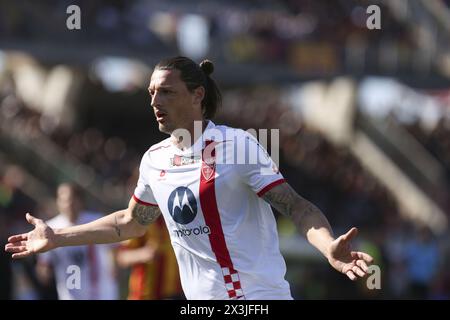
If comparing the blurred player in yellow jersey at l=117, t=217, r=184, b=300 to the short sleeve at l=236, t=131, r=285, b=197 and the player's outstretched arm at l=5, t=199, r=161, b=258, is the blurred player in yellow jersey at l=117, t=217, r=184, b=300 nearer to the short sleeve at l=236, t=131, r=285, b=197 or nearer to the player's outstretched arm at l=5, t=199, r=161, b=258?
the player's outstretched arm at l=5, t=199, r=161, b=258

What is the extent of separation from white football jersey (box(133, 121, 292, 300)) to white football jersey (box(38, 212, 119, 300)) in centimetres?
454

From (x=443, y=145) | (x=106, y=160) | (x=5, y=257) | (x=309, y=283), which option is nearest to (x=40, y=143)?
(x=106, y=160)

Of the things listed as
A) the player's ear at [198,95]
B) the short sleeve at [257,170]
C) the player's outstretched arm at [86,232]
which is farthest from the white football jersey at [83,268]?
the short sleeve at [257,170]

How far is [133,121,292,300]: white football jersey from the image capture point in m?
5.86

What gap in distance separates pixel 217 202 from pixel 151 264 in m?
4.28

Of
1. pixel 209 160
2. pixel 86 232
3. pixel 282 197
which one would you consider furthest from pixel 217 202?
pixel 86 232

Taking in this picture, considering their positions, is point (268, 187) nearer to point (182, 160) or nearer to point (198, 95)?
point (182, 160)

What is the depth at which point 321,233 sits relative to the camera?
554cm

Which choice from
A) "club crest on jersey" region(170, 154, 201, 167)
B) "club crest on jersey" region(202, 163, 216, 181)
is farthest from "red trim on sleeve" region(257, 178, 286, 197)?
"club crest on jersey" region(170, 154, 201, 167)

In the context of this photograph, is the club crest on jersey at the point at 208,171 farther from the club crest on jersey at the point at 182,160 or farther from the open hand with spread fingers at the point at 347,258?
the open hand with spread fingers at the point at 347,258

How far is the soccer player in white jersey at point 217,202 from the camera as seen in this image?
584cm

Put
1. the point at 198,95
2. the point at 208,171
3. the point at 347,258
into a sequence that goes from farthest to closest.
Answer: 1. the point at 198,95
2. the point at 208,171
3. the point at 347,258
